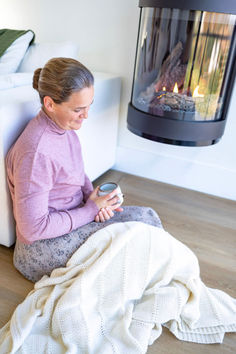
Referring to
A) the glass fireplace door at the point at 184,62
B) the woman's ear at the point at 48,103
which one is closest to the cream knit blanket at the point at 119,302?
the woman's ear at the point at 48,103

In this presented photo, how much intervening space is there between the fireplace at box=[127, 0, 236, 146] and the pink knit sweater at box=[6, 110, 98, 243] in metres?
0.51

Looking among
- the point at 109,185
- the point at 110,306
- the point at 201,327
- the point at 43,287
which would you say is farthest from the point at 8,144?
the point at 201,327

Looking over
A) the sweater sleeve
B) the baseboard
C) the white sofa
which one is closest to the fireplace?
the white sofa

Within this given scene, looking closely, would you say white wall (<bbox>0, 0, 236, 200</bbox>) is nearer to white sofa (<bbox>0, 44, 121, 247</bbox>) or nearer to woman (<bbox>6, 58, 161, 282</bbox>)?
white sofa (<bbox>0, 44, 121, 247</bbox>)

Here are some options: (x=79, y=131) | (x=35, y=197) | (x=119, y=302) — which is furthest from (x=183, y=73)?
(x=119, y=302)

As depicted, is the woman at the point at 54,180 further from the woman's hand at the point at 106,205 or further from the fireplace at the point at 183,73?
the fireplace at the point at 183,73

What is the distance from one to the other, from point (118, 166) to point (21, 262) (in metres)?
1.18

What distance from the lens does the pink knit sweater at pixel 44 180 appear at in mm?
1105

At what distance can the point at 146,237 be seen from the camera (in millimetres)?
1211

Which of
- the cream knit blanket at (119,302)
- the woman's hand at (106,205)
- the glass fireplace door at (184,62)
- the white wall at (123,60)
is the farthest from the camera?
the white wall at (123,60)

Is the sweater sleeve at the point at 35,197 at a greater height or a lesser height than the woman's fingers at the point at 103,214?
greater

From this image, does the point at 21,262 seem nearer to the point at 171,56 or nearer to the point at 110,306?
the point at 110,306

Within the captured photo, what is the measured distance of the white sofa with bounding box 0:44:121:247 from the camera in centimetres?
125

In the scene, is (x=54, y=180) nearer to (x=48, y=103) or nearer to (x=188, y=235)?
(x=48, y=103)
